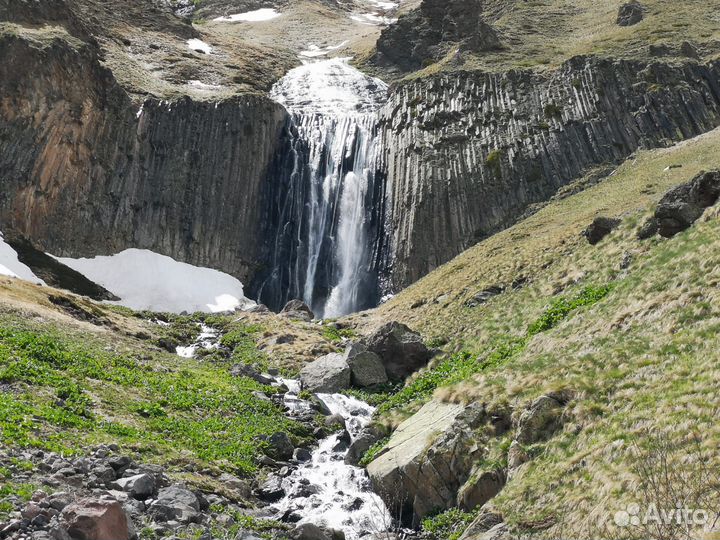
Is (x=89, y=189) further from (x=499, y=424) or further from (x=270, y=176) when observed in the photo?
(x=499, y=424)

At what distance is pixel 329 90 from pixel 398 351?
47.3m

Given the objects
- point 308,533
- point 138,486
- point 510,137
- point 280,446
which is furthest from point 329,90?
point 308,533

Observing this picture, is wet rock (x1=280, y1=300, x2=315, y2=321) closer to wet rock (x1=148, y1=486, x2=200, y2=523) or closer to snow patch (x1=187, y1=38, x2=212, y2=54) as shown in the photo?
wet rock (x1=148, y1=486, x2=200, y2=523)

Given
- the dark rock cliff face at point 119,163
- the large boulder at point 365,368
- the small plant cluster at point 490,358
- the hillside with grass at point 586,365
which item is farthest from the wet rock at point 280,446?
the dark rock cliff face at point 119,163

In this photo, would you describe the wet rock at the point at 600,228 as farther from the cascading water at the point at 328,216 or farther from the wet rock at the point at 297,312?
the cascading water at the point at 328,216

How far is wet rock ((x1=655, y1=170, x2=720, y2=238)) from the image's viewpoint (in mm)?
25694

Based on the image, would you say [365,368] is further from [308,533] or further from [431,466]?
[308,533]

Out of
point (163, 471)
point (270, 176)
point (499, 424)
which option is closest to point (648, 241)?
point (499, 424)

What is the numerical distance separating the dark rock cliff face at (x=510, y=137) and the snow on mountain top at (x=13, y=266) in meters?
24.5

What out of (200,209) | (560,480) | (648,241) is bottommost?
(200,209)

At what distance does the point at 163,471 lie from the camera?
16469 mm

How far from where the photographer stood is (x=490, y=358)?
24.7 m

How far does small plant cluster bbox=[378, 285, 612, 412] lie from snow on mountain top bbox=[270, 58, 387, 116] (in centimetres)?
4107

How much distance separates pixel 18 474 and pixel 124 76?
2187 inches
